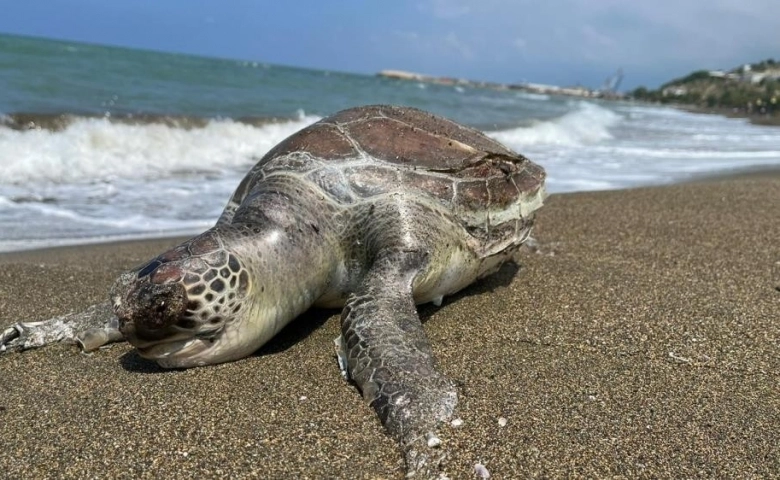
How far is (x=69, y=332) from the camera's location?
124 inches

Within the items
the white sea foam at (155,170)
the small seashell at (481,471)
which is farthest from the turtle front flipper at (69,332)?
the white sea foam at (155,170)

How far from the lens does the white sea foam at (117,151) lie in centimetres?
809

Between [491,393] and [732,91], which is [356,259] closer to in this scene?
[491,393]

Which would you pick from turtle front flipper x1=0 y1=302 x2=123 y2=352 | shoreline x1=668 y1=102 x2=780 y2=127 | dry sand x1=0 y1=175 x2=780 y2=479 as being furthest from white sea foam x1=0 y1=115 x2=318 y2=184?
shoreline x1=668 y1=102 x2=780 y2=127

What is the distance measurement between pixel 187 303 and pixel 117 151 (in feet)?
26.3

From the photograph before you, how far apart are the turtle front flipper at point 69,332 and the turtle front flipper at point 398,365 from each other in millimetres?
1306

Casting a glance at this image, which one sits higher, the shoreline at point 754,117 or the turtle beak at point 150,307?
the turtle beak at point 150,307

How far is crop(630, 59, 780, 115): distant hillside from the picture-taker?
50.3 metres

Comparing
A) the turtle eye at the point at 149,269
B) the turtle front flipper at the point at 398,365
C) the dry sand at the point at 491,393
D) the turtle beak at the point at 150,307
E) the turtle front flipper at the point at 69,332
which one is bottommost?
the turtle front flipper at the point at 69,332

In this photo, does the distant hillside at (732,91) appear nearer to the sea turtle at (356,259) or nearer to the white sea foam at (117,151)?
the white sea foam at (117,151)

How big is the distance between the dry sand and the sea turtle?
14 cm

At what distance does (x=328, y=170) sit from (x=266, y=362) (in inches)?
43.8

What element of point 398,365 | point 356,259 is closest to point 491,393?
point 398,365

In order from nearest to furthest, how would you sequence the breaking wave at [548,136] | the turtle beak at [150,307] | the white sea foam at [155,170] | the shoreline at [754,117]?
the turtle beak at [150,307]
the white sea foam at [155,170]
the breaking wave at [548,136]
the shoreline at [754,117]
